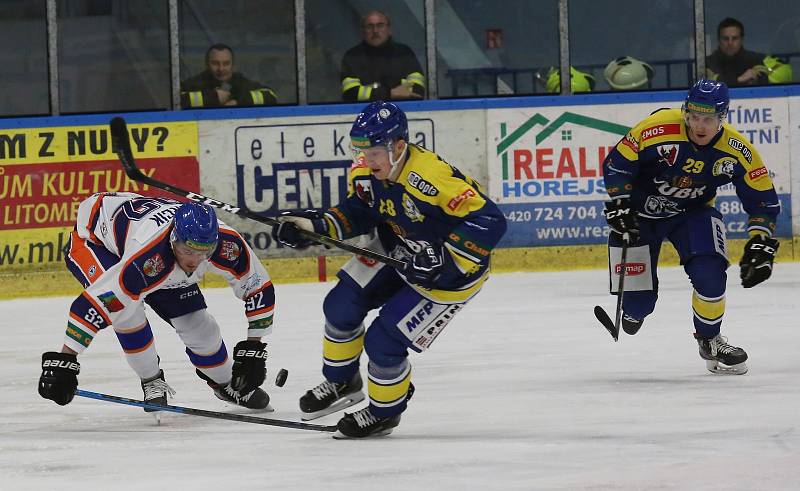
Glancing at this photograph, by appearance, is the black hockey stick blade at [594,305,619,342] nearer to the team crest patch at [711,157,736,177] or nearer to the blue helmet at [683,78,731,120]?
the team crest patch at [711,157,736,177]

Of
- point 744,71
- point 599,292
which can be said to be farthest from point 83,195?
point 744,71

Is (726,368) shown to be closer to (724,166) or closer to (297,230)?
(724,166)

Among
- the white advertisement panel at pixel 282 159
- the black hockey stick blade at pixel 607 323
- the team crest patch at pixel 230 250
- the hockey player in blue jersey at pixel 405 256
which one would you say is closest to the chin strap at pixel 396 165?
the hockey player in blue jersey at pixel 405 256

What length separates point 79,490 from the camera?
3670 mm

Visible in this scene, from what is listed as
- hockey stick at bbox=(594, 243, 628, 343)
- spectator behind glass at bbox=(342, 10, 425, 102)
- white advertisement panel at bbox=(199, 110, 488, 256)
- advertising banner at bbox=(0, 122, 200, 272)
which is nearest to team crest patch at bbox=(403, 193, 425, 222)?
hockey stick at bbox=(594, 243, 628, 343)

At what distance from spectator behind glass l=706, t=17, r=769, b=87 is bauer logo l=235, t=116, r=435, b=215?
220cm

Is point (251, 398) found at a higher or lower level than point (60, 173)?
lower

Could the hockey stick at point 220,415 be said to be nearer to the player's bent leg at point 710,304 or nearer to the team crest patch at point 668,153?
the player's bent leg at point 710,304

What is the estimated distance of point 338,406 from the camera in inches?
188

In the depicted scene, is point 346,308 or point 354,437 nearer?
point 354,437

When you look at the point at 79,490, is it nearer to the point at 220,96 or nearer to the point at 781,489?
the point at 781,489

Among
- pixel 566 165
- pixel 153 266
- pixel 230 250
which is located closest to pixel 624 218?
pixel 230 250

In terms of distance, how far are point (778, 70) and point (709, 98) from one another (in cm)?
481

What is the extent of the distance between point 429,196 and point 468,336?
2565 millimetres
